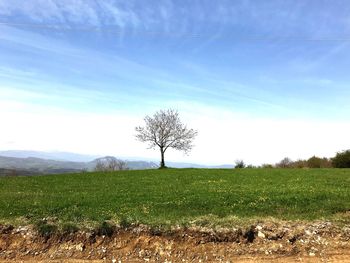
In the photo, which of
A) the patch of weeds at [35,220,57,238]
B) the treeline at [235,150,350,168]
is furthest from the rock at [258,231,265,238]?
the treeline at [235,150,350,168]

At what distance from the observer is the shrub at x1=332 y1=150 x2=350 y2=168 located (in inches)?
2275

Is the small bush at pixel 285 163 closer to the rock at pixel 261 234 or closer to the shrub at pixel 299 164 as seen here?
the shrub at pixel 299 164

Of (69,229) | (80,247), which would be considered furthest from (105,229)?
(69,229)

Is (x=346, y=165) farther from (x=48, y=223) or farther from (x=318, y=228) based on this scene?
(x=48, y=223)

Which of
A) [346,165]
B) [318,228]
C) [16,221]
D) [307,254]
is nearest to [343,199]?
[318,228]

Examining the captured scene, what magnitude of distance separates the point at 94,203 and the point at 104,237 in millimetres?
4723

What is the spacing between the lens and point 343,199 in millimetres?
17984

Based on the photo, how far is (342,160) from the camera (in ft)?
191

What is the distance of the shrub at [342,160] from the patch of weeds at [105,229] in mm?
52551

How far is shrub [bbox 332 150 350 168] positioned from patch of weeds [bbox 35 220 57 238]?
5383 cm

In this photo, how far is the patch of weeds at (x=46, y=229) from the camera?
13.5 meters

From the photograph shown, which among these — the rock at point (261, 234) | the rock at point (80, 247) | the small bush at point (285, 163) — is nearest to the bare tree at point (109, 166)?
the small bush at point (285, 163)

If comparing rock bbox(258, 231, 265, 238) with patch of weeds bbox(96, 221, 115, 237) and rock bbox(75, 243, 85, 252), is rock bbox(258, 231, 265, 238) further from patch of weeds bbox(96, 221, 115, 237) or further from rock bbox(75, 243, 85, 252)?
rock bbox(75, 243, 85, 252)

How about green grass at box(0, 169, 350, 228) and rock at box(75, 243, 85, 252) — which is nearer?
rock at box(75, 243, 85, 252)
